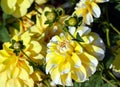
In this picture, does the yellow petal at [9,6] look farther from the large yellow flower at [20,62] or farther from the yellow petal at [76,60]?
the yellow petal at [76,60]

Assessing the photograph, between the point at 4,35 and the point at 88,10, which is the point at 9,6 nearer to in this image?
the point at 4,35

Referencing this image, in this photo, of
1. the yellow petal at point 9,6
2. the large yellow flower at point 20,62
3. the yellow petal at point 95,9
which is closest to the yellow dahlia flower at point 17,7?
the yellow petal at point 9,6

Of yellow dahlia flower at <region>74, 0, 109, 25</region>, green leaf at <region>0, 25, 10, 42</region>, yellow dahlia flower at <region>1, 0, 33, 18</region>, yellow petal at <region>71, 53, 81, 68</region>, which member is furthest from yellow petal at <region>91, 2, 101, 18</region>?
green leaf at <region>0, 25, 10, 42</region>

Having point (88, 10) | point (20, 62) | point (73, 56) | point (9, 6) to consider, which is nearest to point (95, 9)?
point (88, 10)

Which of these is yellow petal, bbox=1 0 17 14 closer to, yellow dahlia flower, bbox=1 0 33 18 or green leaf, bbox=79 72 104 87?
yellow dahlia flower, bbox=1 0 33 18

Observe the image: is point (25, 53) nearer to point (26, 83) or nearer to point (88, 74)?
point (26, 83)

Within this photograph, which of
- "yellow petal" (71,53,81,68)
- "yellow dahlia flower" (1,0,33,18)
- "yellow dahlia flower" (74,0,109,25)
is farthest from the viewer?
"yellow dahlia flower" (1,0,33,18)
